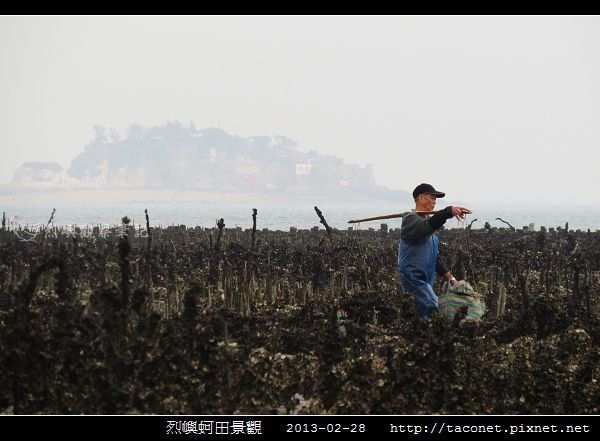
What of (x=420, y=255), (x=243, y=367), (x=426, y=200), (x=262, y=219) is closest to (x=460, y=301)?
(x=420, y=255)

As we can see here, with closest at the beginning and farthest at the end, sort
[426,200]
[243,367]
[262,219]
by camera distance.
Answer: [243,367] → [426,200] → [262,219]

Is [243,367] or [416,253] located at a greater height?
[416,253]

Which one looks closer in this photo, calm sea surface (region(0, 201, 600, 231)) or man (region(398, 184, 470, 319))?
man (region(398, 184, 470, 319))

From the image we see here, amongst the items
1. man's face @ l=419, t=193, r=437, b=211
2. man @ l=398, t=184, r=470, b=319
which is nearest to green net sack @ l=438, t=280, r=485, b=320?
man @ l=398, t=184, r=470, b=319

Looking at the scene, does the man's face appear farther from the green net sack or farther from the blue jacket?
the green net sack


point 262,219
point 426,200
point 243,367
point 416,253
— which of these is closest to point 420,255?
point 416,253

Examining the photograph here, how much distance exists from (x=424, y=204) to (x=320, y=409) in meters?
3.33

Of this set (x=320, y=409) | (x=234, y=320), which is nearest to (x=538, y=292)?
(x=234, y=320)

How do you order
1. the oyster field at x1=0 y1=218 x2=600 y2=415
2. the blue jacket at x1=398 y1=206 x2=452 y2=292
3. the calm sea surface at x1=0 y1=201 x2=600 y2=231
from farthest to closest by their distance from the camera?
the calm sea surface at x1=0 y1=201 x2=600 y2=231
the blue jacket at x1=398 y1=206 x2=452 y2=292
the oyster field at x1=0 y1=218 x2=600 y2=415

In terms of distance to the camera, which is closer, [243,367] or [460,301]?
[243,367]

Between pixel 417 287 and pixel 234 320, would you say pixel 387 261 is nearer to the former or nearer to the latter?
pixel 417 287

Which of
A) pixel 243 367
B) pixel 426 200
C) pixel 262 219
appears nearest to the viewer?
pixel 243 367

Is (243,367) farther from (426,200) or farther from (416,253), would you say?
(426,200)

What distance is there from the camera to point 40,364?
6289 mm
